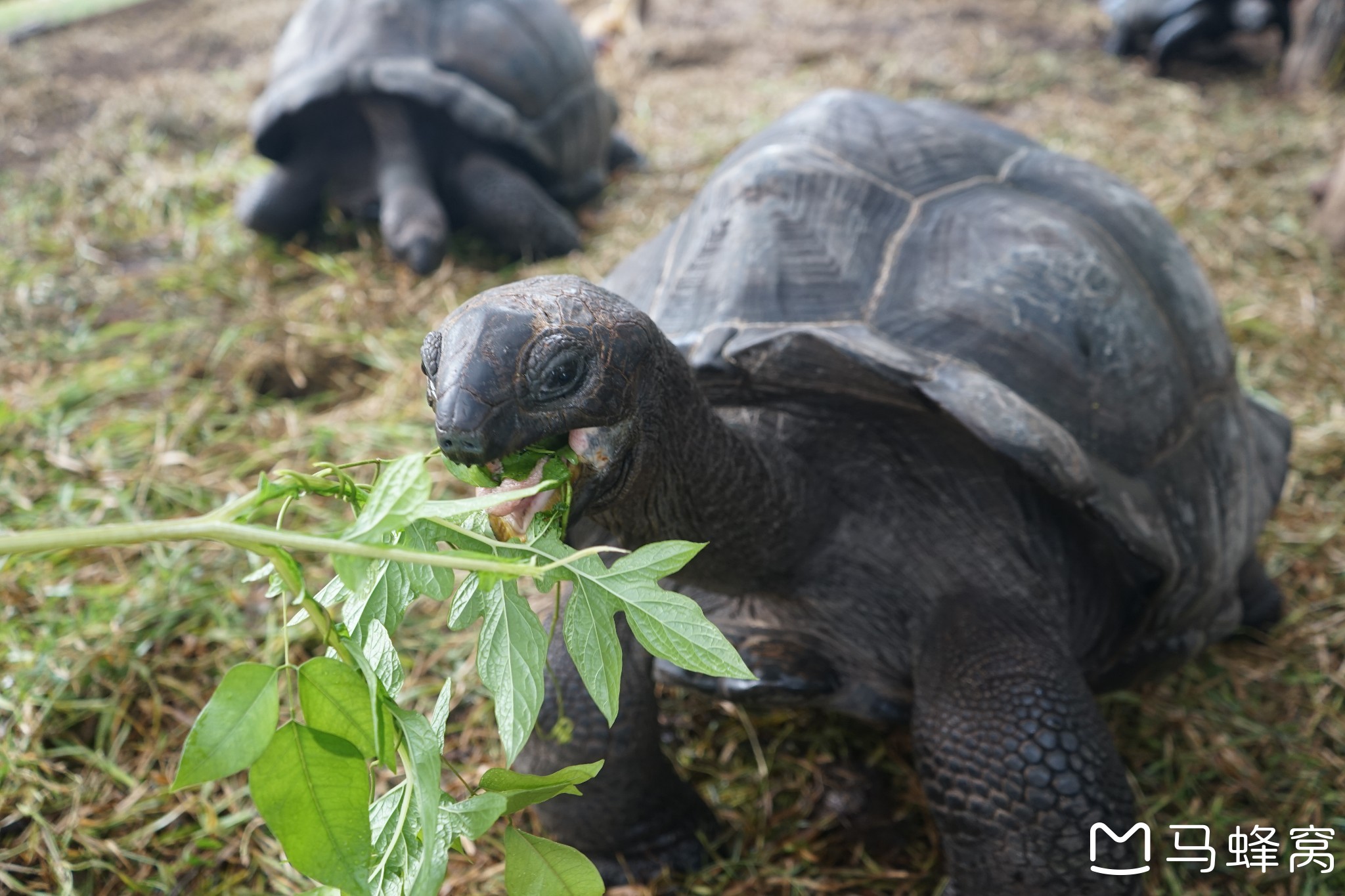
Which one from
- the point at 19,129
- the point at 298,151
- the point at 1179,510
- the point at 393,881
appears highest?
the point at 393,881

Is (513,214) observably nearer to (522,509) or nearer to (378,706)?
(522,509)

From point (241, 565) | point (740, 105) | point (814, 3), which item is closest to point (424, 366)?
point (241, 565)

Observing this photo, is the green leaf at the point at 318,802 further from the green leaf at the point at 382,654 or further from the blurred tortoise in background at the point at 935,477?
the blurred tortoise in background at the point at 935,477

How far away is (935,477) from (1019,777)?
555 mm

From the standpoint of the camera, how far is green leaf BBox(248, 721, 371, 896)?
0.85 metres

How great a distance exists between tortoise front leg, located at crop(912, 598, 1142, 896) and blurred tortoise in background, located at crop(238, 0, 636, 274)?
126 inches

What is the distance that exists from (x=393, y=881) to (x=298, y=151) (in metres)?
4.61

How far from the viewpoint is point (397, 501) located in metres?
0.84

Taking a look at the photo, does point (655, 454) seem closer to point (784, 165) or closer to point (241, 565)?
point (784, 165)

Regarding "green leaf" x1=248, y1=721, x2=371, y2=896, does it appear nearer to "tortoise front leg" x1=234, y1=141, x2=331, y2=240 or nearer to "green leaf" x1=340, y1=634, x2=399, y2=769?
"green leaf" x1=340, y1=634, x2=399, y2=769

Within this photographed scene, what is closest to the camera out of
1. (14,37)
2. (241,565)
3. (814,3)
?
(241,565)

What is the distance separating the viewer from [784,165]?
6.21ft

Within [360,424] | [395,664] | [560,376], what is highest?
[560,376]

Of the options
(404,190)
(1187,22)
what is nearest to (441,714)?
(404,190)
